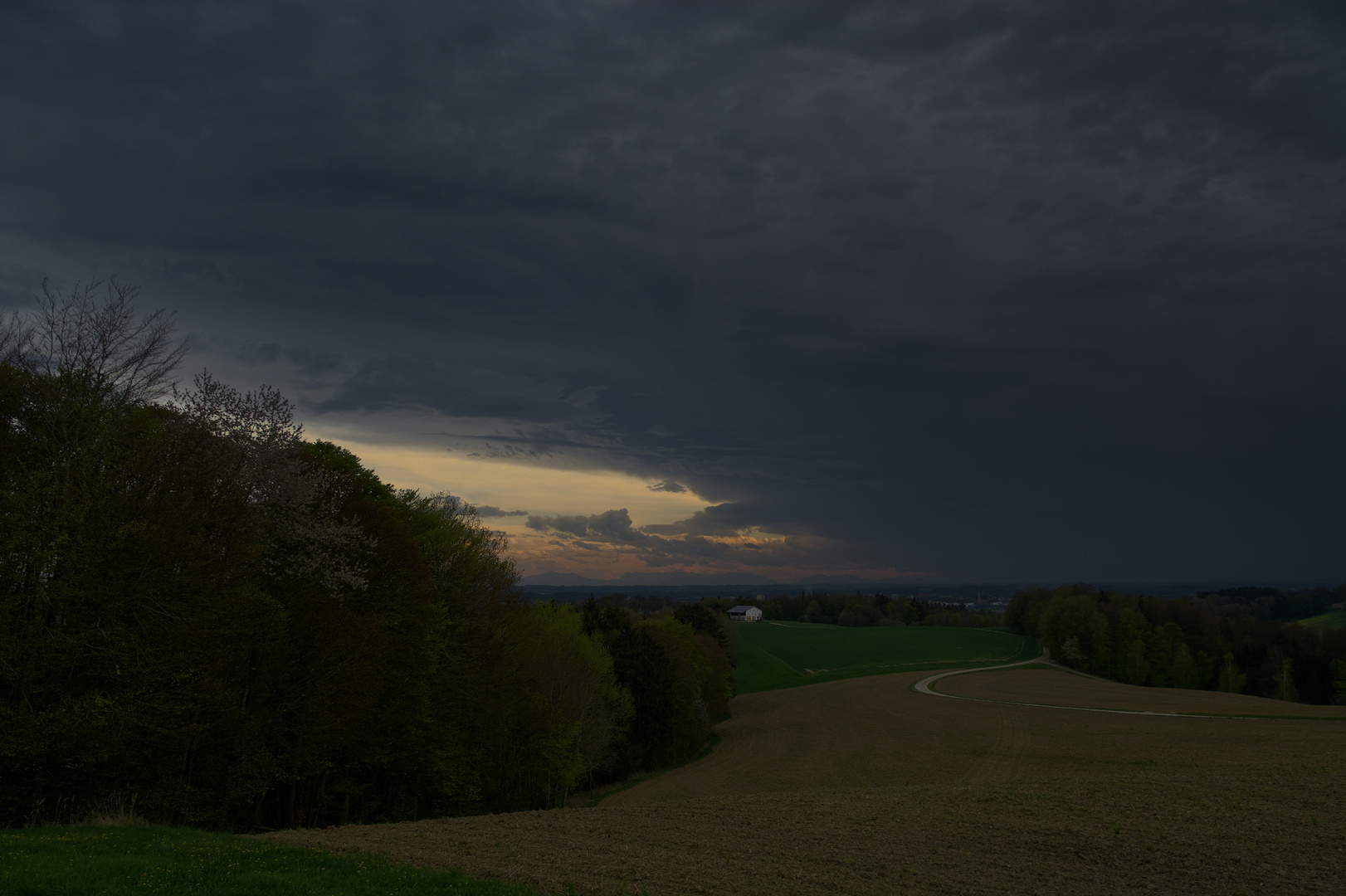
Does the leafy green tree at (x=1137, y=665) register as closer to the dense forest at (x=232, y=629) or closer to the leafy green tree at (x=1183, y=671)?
the leafy green tree at (x=1183, y=671)

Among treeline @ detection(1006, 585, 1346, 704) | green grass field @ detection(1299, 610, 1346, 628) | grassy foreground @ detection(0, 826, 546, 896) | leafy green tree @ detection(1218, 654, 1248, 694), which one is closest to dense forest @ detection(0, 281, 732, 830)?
grassy foreground @ detection(0, 826, 546, 896)

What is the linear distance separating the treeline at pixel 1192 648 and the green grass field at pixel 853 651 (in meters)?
12.2

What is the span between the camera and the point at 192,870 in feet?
34.7

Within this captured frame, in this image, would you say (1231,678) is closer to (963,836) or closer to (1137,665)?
(1137,665)

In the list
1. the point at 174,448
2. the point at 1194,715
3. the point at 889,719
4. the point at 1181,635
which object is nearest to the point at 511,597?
the point at 174,448

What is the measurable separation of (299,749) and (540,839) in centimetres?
1297

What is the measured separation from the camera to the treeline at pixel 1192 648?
94562 mm

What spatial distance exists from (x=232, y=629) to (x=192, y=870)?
11221 mm

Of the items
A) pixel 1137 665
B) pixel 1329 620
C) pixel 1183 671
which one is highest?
pixel 1329 620

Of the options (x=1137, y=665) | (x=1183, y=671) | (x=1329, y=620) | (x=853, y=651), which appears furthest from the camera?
(x=1329, y=620)

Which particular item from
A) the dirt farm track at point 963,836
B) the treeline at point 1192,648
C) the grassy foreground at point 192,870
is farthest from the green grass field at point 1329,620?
the grassy foreground at point 192,870

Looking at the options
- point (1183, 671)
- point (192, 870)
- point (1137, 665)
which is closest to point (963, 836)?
point (192, 870)

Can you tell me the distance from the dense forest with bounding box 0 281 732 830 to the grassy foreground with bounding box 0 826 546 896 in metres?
5.15

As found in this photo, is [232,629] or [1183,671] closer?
[232,629]
